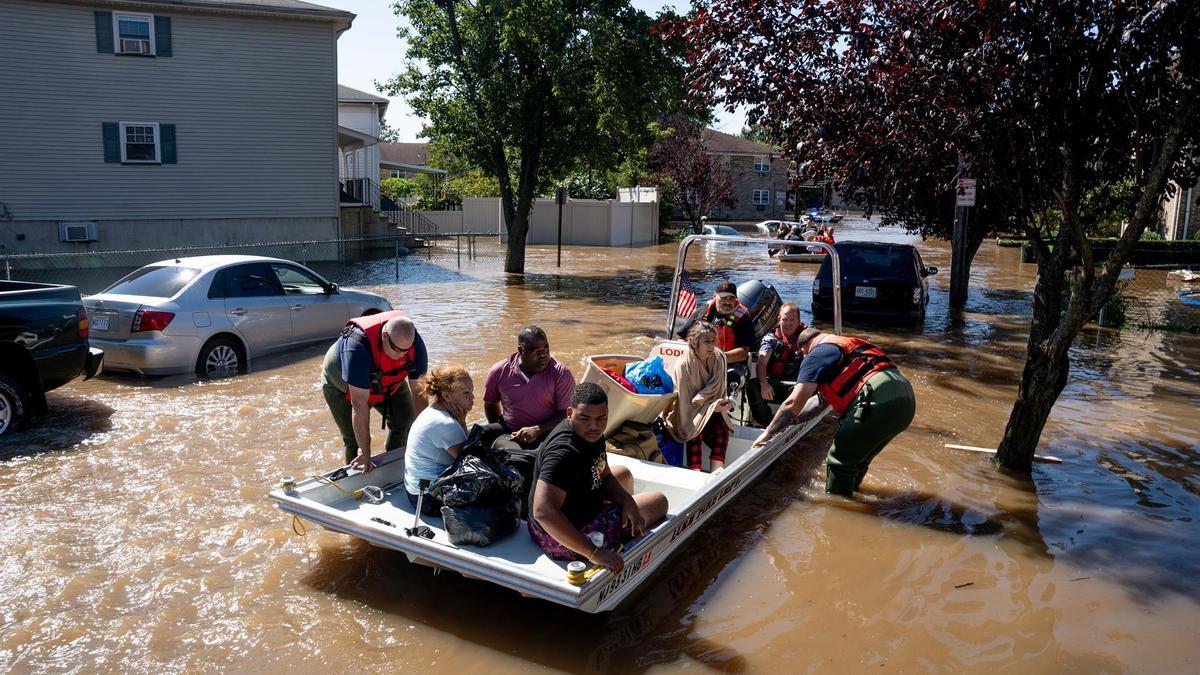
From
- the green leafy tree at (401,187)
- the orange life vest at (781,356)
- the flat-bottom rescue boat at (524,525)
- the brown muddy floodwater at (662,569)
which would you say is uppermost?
the green leafy tree at (401,187)

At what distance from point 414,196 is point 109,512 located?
45706 mm

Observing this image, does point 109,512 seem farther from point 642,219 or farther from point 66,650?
point 642,219

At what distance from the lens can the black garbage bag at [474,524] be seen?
5176 millimetres

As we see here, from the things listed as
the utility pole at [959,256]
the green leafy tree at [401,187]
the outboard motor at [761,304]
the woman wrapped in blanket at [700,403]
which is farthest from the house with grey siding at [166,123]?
the green leafy tree at [401,187]

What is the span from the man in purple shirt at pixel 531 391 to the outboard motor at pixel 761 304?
3771 mm

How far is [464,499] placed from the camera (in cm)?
521

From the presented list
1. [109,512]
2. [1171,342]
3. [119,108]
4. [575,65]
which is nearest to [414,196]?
[119,108]

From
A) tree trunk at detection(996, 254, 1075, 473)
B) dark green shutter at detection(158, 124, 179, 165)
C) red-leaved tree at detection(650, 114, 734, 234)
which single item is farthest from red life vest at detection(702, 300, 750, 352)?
red-leaved tree at detection(650, 114, 734, 234)

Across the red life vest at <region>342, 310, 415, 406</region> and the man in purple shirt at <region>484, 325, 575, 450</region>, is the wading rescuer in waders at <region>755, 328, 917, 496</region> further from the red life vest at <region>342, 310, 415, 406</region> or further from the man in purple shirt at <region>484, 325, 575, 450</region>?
the red life vest at <region>342, 310, 415, 406</region>

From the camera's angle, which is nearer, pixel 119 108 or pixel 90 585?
pixel 90 585

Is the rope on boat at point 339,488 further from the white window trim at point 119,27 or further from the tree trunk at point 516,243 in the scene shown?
the white window trim at point 119,27

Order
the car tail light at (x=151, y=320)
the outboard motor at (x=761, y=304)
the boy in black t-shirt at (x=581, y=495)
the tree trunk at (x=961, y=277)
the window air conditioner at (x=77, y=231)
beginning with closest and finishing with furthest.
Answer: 1. the boy in black t-shirt at (x=581, y=495)
2. the outboard motor at (x=761, y=304)
3. the car tail light at (x=151, y=320)
4. the tree trunk at (x=961, y=277)
5. the window air conditioner at (x=77, y=231)

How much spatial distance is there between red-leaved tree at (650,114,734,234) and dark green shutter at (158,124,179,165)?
22.0 meters

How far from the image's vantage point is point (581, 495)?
493 cm
